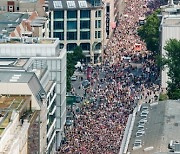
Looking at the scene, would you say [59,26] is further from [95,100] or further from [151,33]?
[95,100]

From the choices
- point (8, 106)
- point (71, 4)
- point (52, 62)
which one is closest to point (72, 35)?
point (71, 4)

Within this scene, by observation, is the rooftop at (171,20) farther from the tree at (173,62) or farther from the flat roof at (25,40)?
the flat roof at (25,40)

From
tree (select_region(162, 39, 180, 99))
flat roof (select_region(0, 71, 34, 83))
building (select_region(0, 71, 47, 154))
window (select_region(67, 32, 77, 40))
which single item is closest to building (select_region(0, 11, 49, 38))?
tree (select_region(162, 39, 180, 99))

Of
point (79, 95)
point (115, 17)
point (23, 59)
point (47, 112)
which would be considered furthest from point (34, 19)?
point (115, 17)

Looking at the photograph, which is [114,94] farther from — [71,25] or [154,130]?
[154,130]

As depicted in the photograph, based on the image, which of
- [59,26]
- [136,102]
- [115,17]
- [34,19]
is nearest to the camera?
[136,102]

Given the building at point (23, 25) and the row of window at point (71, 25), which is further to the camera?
the row of window at point (71, 25)

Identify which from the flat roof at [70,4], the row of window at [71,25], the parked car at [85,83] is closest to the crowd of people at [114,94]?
the parked car at [85,83]
